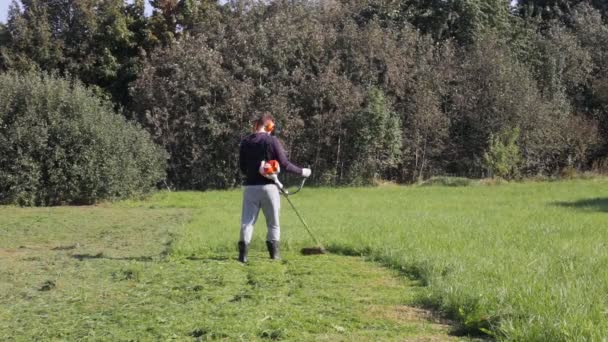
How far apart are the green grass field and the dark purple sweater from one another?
113cm

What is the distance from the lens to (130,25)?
26.3 meters

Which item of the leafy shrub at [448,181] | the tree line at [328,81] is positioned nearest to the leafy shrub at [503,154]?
the tree line at [328,81]

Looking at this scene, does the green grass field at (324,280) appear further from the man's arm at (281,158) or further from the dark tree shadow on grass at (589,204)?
the man's arm at (281,158)

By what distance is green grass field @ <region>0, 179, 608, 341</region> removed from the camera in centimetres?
518

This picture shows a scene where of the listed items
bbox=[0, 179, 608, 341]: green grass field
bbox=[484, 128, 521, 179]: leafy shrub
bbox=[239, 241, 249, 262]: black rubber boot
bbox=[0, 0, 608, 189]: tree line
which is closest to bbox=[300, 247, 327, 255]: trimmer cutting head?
bbox=[0, 179, 608, 341]: green grass field

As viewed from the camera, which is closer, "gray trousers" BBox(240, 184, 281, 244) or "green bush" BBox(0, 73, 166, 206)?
"gray trousers" BBox(240, 184, 281, 244)

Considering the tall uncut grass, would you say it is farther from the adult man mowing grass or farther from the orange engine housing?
the orange engine housing

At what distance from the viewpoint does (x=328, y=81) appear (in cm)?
2511

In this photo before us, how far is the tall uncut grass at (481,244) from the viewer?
5.11 m

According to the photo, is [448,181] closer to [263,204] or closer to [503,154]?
[503,154]

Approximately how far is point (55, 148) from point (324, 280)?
1485 cm

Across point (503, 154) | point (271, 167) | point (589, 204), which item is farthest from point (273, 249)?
point (503, 154)

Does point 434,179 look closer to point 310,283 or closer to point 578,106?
point 578,106

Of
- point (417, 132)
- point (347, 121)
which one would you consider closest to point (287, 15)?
point (347, 121)
